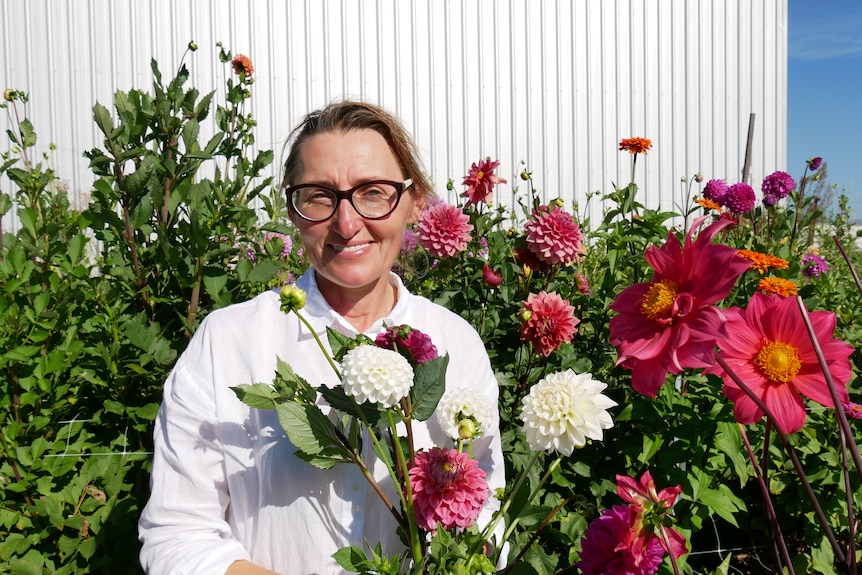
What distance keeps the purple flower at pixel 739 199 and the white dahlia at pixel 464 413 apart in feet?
6.49

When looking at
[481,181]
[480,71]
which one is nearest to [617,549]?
[481,181]

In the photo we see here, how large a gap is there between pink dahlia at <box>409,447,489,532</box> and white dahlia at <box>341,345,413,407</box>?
0.14m

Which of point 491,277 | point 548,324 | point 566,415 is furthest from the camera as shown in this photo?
point 491,277

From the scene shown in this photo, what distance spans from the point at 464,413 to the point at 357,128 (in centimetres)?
75

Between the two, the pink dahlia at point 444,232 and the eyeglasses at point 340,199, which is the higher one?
the eyeglasses at point 340,199

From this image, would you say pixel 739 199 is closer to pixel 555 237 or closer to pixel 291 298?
pixel 555 237

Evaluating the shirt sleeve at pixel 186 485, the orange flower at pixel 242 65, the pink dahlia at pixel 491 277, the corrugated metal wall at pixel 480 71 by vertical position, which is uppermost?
the corrugated metal wall at pixel 480 71

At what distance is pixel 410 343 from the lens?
0.79m

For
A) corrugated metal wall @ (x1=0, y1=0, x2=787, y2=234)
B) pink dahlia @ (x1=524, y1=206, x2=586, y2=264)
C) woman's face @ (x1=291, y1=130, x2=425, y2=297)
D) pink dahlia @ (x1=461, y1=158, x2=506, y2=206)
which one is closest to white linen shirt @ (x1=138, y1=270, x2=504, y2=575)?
woman's face @ (x1=291, y1=130, x2=425, y2=297)

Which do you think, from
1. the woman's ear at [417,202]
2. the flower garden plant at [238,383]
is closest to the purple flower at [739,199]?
the flower garden plant at [238,383]

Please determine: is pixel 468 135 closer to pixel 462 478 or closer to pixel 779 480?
pixel 779 480

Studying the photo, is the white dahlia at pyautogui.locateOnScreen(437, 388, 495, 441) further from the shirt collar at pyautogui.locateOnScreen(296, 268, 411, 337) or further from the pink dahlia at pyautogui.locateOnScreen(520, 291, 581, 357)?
the pink dahlia at pyautogui.locateOnScreen(520, 291, 581, 357)

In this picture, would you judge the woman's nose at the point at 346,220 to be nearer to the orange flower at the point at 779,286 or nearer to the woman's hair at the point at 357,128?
the woman's hair at the point at 357,128

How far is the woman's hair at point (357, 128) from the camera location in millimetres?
1320
